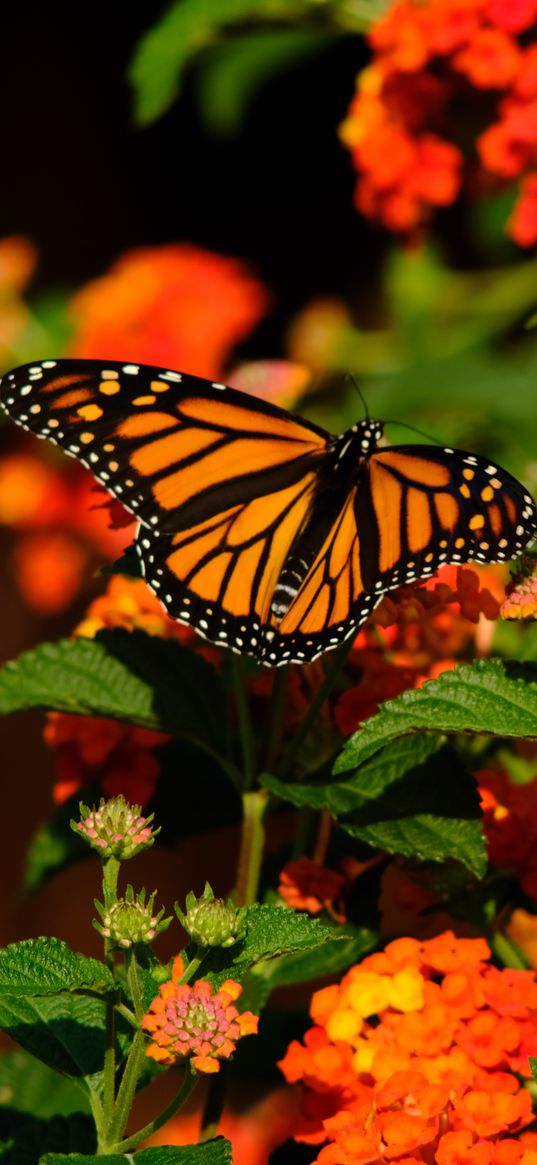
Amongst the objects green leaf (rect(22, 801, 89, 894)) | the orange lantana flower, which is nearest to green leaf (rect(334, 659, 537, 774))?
A: green leaf (rect(22, 801, 89, 894))

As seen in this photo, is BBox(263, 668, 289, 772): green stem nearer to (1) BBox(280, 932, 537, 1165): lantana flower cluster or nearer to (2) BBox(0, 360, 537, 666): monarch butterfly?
(2) BBox(0, 360, 537, 666): monarch butterfly

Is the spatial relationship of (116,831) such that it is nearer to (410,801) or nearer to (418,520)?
(410,801)

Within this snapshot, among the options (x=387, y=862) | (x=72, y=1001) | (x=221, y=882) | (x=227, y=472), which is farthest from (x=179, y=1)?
(x=221, y=882)

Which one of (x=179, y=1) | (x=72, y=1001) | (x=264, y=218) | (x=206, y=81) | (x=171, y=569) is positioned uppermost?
(x=264, y=218)

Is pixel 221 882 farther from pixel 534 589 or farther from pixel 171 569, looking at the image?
pixel 534 589

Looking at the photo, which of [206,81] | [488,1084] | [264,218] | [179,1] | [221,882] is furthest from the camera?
[264,218]

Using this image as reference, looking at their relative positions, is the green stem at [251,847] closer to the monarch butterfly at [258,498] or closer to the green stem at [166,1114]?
the monarch butterfly at [258,498]

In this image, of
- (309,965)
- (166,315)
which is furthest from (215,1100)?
(166,315)

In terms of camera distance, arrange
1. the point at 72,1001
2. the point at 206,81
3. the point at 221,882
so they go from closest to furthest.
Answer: the point at 72,1001 → the point at 206,81 → the point at 221,882
